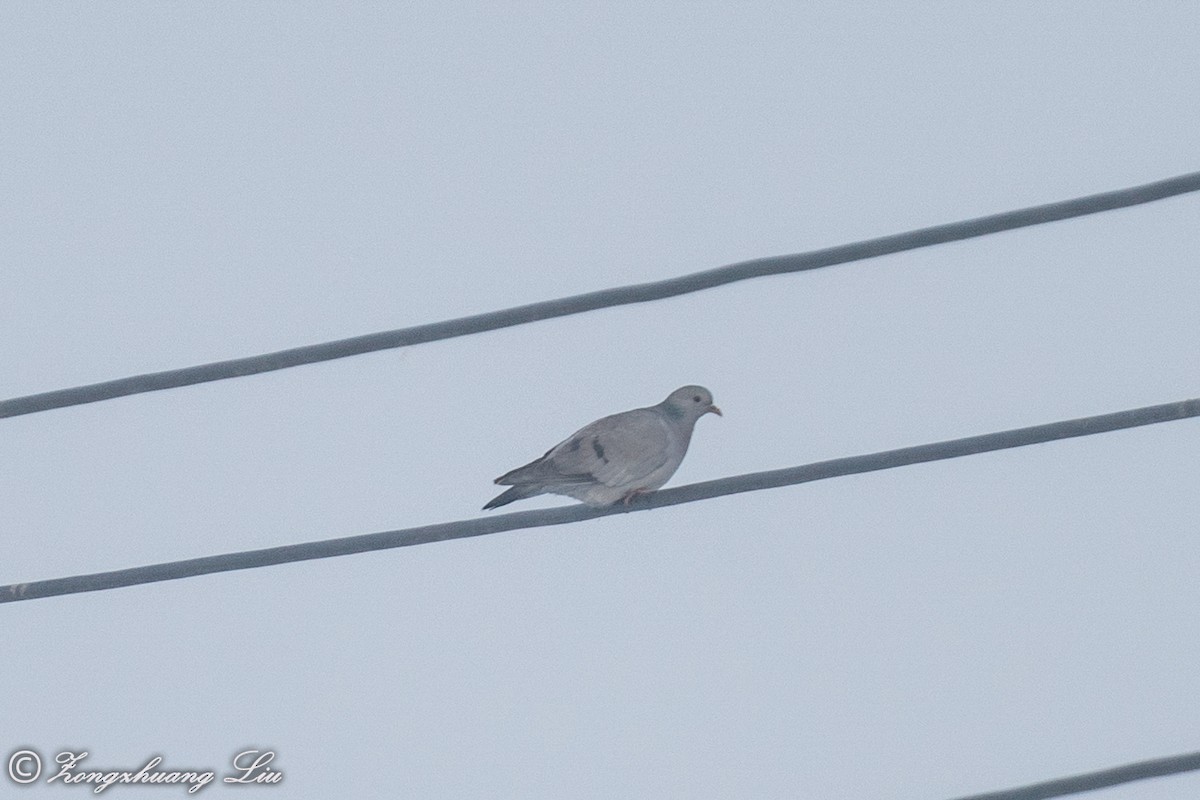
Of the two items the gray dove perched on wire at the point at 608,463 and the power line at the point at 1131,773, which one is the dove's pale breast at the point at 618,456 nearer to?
the gray dove perched on wire at the point at 608,463

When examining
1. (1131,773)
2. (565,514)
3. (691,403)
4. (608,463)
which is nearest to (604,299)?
(565,514)

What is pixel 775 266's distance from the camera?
4574 millimetres

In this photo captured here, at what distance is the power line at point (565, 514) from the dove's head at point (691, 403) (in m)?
2.78

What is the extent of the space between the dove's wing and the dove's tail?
3 cm

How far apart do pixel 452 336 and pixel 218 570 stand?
42.9 inches

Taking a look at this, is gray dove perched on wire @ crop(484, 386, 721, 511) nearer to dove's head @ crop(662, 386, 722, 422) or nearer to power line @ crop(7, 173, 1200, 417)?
dove's head @ crop(662, 386, 722, 422)

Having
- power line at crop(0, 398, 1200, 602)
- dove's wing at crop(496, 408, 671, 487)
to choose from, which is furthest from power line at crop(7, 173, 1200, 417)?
dove's wing at crop(496, 408, 671, 487)

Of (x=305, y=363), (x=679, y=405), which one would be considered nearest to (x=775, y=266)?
(x=305, y=363)

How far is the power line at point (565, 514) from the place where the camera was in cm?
449

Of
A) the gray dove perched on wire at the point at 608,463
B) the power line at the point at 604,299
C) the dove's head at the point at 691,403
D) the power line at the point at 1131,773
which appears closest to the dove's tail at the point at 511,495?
the gray dove perched on wire at the point at 608,463

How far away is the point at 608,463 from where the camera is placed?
713 centimetres

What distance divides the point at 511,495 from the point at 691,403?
1.52 metres

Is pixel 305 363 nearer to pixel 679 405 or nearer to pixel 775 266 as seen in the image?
pixel 775 266

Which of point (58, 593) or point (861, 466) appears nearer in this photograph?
point (861, 466)
